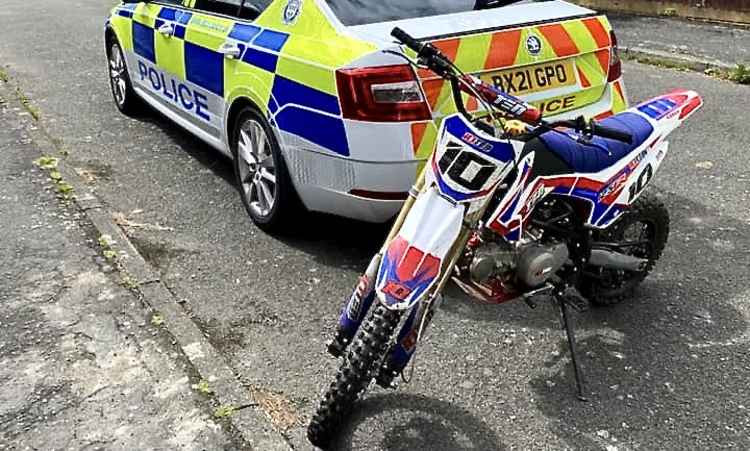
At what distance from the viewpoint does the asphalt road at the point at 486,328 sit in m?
2.99

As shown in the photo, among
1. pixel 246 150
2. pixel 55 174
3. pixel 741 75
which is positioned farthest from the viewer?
pixel 741 75

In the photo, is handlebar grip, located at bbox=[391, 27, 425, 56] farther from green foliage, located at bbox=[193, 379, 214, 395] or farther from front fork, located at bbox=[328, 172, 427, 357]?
green foliage, located at bbox=[193, 379, 214, 395]

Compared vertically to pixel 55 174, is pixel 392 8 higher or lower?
higher

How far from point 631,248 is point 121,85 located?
4.84 meters

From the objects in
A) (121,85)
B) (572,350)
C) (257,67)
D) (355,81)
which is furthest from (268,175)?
(121,85)

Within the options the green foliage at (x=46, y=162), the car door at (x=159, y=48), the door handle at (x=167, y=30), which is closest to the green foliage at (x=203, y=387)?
the car door at (x=159, y=48)

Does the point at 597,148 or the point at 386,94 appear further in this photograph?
the point at 386,94

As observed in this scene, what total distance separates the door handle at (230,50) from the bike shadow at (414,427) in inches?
86.7

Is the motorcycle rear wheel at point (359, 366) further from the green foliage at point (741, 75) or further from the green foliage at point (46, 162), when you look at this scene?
the green foliage at point (741, 75)

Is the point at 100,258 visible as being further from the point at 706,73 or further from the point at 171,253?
the point at 706,73

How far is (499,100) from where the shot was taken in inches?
103

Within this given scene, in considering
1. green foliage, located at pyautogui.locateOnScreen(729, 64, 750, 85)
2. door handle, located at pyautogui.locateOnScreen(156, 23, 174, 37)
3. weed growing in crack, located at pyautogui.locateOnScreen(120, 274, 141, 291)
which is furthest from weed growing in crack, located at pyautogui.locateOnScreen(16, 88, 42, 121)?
green foliage, located at pyautogui.locateOnScreen(729, 64, 750, 85)

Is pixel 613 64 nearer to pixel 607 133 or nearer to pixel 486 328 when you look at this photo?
pixel 486 328

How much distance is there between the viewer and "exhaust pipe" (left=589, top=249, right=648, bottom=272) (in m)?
3.41
